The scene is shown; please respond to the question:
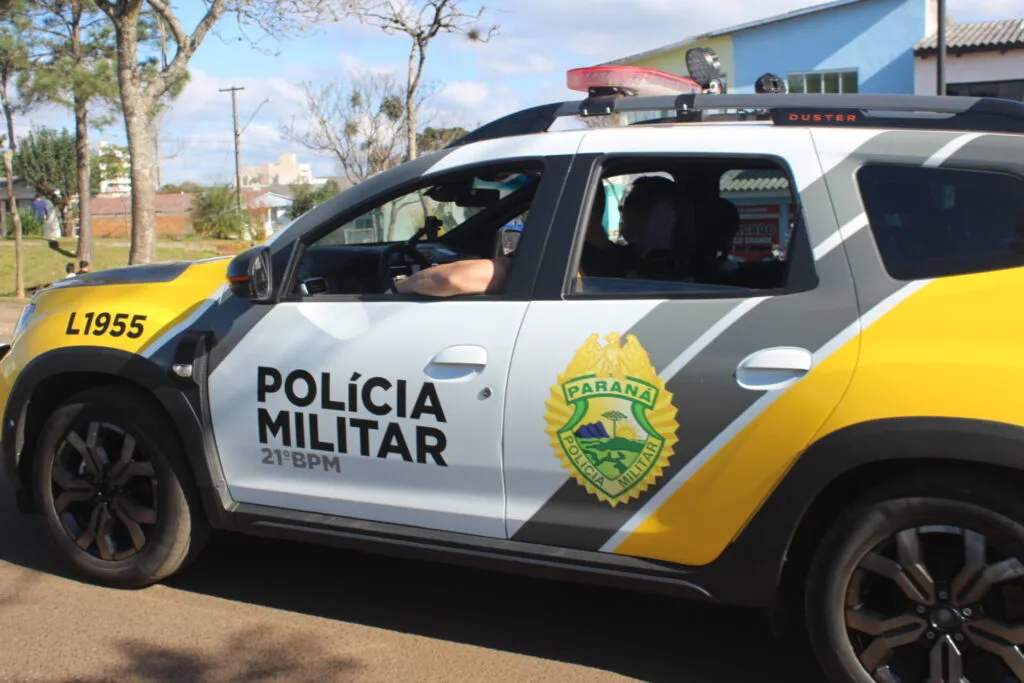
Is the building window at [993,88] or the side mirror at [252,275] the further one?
the building window at [993,88]

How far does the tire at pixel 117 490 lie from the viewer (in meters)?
4.07

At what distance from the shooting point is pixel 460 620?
13.3ft

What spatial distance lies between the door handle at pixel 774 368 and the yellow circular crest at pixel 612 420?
0.24 m

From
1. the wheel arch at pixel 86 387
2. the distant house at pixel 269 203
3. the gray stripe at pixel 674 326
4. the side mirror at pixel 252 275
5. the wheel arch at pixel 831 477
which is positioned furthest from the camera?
the distant house at pixel 269 203

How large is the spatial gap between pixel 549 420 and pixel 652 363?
378 millimetres

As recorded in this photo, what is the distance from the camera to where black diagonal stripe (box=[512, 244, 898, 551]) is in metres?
3.07

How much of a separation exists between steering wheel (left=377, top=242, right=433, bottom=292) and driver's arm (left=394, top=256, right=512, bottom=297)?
15.3 inches

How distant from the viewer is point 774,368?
10.1ft

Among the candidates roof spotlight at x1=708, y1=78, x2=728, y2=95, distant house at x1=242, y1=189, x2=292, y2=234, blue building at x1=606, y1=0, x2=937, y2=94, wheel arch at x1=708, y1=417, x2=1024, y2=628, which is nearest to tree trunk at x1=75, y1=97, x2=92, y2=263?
blue building at x1=606, y1=0, x2=937, y2=94

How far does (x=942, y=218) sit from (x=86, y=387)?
3.25 m

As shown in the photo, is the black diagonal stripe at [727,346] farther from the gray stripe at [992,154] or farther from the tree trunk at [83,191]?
the tree trunk at [83,191]

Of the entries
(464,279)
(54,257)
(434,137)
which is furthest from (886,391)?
(434,137)

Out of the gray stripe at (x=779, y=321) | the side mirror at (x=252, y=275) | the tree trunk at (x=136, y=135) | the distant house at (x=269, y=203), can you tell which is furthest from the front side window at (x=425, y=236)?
the distant house at (x=269, y=203)

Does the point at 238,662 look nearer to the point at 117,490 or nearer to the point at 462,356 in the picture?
the point at 117,490
